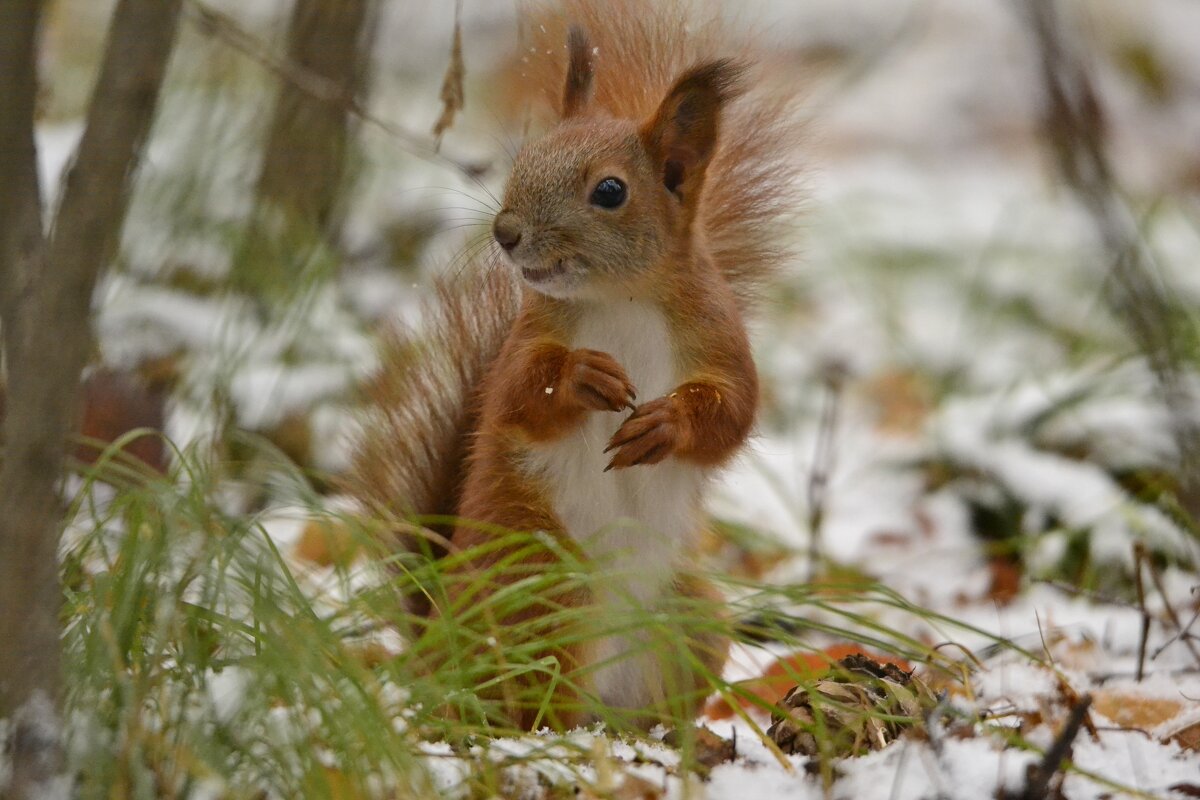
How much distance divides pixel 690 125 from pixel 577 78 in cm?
19

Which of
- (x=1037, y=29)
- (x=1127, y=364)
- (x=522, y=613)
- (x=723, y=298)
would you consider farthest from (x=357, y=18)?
(x=1037, y=29)

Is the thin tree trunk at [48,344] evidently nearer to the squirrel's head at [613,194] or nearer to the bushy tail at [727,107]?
the squirrel's head at [613,194]

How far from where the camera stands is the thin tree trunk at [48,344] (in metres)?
0.89

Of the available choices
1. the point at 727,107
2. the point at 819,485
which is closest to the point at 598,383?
the point at 727,107

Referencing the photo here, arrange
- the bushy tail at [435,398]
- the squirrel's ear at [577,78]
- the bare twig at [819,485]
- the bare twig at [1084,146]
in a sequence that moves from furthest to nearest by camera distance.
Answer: the bare twig at [819,485], the bushy tail at [435,398], the squirrel's ear at [577,78], the bare twig at [1084,146]

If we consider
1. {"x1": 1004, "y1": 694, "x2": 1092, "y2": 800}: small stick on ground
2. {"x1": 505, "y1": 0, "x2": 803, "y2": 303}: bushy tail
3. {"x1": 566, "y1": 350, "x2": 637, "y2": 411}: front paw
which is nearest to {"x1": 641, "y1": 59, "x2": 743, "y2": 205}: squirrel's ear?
{"x1": 505, "y1": 0, "x2": 803, "y2": 303}: bushy tail

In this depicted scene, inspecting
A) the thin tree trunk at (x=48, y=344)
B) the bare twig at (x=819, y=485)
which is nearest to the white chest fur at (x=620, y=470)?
the thin tree trunk at (x=48, y=344)

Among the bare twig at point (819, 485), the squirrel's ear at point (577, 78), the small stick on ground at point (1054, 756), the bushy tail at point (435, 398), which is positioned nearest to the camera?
the small stick on ground at point (1054, 756)

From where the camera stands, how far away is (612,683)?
1533mm

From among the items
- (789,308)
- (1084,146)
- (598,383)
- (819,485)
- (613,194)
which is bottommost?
(819,485)

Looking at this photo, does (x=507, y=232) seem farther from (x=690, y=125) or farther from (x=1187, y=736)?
(x=1187, y=736)

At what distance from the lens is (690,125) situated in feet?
4.84

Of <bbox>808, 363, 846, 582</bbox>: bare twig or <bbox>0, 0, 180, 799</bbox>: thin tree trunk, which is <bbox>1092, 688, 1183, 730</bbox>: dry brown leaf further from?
<bbox>0, 0, 180, 799</bbox>: thin tree trunk

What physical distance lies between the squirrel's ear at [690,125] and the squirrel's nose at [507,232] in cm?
20
